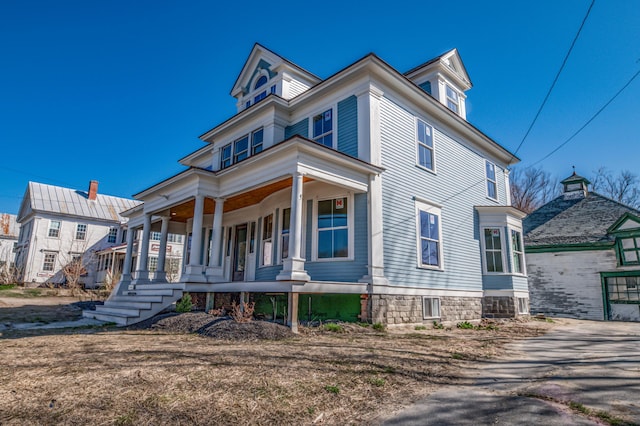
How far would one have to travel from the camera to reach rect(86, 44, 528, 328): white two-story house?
31.1 feet

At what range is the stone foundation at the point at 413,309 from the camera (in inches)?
367

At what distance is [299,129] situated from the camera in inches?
493

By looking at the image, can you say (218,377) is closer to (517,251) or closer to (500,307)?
(500,307)

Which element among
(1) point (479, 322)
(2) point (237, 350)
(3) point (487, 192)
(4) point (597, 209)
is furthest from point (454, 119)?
(4) point (597, 209)

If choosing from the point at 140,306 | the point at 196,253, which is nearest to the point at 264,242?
the point at 196,253

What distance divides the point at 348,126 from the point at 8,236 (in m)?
47.1

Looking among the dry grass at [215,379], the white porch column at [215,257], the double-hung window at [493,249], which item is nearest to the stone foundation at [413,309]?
the double-hung window at [493,249]

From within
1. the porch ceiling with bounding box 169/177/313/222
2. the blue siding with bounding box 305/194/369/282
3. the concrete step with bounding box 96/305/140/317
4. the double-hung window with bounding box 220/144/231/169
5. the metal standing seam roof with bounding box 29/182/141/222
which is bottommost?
the concrete step with bounding box 96/305/140/317

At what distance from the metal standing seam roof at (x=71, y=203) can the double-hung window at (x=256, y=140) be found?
23218 millimetres

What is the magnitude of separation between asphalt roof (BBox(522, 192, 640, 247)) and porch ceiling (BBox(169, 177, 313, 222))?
47.2 feet

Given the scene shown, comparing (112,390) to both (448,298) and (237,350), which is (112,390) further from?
(448,298)

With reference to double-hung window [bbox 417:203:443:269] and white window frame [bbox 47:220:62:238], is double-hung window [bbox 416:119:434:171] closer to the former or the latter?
double-hung window [bbox 417:203:443:269]

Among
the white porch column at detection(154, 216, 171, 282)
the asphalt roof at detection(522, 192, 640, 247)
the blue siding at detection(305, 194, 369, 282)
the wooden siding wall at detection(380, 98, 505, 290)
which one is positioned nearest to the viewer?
the blue siding at detection(305, 194, 369, 282)

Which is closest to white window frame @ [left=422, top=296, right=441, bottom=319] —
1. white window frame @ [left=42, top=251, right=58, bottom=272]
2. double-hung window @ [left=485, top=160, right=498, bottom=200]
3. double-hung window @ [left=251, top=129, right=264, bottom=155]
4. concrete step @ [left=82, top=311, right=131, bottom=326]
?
double-hung window @ [left=485, top=160, right=498, bottom=200]
